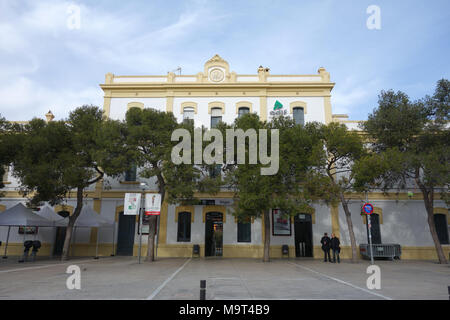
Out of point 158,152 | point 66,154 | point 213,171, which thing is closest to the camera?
point 158,152

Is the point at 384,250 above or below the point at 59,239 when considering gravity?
below

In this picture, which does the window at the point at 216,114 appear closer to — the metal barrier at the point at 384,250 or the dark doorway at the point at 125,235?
the dark doorway at the point at 125,235

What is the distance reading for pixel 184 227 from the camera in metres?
22.7

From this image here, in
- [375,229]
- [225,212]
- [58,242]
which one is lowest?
[58,242]

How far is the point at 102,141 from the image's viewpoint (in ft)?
59.7

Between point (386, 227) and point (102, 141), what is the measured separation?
66.3ft

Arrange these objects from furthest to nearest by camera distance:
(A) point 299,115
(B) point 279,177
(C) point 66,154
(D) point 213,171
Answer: (A) point 299,115, (D) point 213,171, (C) point 66,154, (B) point 279,177

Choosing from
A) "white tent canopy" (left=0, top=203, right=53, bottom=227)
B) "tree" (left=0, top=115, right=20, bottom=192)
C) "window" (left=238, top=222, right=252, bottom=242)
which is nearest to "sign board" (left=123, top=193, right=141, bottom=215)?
"white tent canopy" (left=0, top=203, right=53, bottom=227)

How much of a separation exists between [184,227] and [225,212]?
3.15 m

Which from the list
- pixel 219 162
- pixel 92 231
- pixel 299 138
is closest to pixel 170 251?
pixel 92 231

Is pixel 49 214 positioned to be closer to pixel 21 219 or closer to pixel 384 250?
pixel 21 219

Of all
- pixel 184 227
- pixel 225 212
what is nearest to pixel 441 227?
pixel 225 212

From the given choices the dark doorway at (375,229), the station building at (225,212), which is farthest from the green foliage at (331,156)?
the dark doorway at (375,229)
